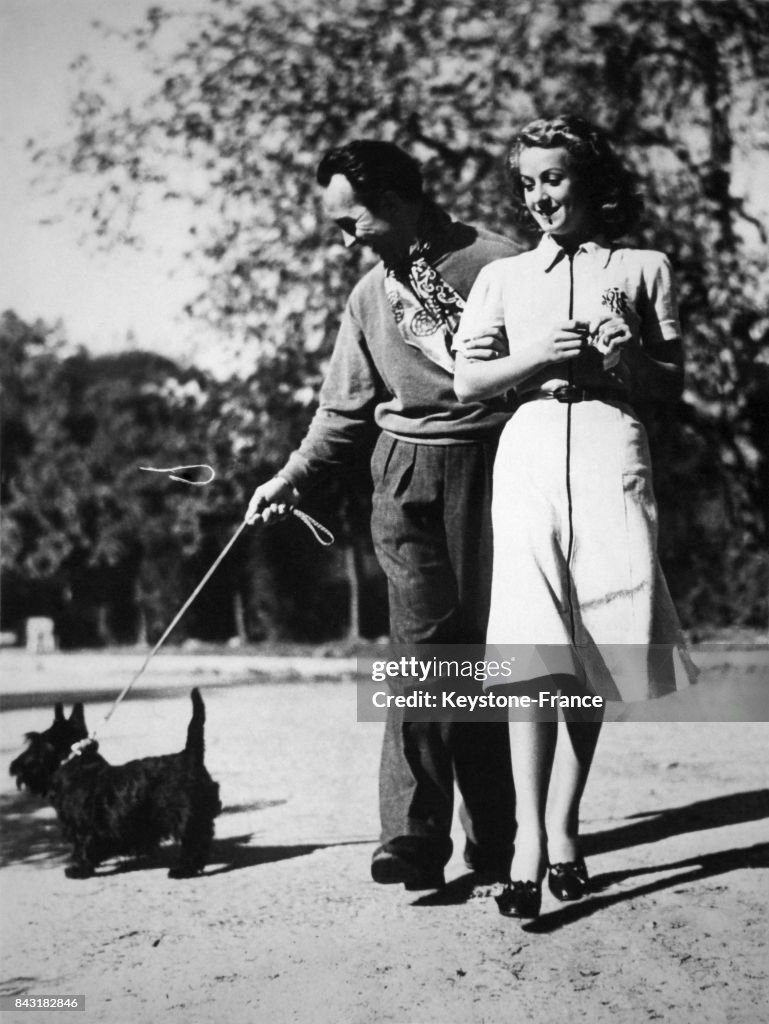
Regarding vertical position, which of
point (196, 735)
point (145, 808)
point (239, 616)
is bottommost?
point (145, 808)

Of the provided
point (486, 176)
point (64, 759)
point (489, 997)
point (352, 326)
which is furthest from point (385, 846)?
point (486, 176)

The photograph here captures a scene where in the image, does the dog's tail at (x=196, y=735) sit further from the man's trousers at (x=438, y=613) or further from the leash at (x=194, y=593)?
the man's trousers at (x=438, y=613)

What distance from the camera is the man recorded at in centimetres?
281

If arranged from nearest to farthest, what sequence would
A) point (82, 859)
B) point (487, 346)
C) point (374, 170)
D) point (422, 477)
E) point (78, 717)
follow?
1. point (487, 346)
2. point (422, 477)
3. point (374, 170)
4. point (82, 859)
5. point (78, 717)

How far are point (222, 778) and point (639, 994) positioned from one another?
1.21 metres

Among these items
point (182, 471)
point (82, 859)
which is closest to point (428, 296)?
point (182, 471)

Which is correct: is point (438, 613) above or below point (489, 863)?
above

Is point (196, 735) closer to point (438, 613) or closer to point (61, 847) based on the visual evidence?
point (61, 847)

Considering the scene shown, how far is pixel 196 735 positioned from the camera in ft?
9.92

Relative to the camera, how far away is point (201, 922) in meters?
2.88

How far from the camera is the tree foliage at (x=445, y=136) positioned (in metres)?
3.44

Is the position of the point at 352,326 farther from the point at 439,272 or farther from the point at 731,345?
the point at 731,345

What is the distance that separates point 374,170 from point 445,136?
742mm

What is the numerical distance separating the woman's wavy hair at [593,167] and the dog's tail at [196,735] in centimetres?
146
